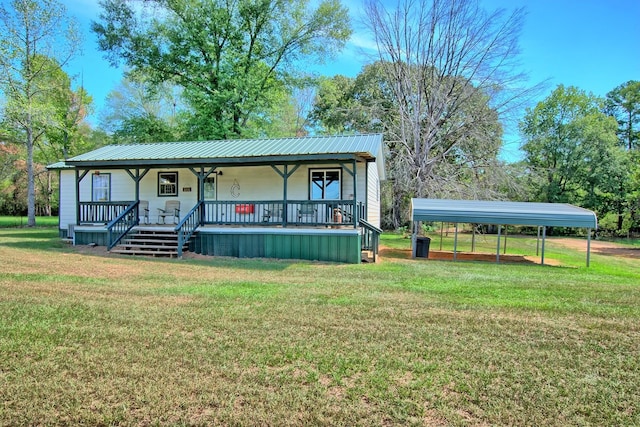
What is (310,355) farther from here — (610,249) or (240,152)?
(610,249)

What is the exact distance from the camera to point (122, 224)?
13.5m

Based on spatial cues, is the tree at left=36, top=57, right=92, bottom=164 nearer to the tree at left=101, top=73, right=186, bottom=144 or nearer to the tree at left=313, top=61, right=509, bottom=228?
the tree at left=101, top=73, right=186, bottom=144

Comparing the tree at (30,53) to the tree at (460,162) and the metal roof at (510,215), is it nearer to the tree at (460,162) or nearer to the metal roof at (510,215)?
the tree at (460,162)

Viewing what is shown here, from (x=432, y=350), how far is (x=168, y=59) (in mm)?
25142

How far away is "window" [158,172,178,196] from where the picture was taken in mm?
15172

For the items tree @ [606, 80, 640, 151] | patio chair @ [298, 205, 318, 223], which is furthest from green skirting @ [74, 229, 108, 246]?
tree @ [606, 80, 640, 151]

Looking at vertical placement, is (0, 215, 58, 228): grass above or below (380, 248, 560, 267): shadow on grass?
above

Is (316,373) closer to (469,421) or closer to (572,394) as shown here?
(469,421)

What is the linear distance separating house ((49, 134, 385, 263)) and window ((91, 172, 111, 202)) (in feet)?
0.14

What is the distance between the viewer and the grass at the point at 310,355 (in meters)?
2.88

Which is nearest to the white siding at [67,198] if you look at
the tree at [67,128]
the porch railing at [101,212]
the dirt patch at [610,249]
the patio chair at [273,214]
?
the porch railing at [101,212]

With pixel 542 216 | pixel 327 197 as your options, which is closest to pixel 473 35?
pixel 542 216

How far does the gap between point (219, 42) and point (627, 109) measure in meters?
40.8

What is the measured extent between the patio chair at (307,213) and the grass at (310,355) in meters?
5.56
